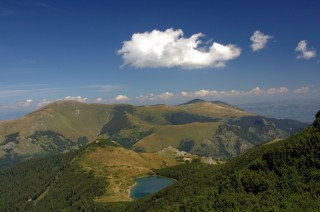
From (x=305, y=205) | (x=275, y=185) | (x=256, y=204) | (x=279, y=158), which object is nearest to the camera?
(x=305, y=205)

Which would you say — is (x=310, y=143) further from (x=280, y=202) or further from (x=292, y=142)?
(x=280, y=202)

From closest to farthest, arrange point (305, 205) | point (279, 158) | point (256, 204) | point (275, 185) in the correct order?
point (305, 205) → point (256, 204) → point (275, 185) → point (279, 158)

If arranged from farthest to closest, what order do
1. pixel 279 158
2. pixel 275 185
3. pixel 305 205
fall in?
pixel 279 158 → pixel 275 185 → pixel 305 205

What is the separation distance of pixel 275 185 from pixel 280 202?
20983mm

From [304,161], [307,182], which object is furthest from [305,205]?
[304,161]

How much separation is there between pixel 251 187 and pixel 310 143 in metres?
36.4

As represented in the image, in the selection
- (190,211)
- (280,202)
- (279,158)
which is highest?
(279,158)

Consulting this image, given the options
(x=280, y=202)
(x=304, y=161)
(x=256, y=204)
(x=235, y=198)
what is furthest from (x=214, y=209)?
(x=304, y=161)

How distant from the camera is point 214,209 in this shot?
6959 inches

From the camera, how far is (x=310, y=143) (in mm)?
183875

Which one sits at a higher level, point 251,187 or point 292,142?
point 292,142

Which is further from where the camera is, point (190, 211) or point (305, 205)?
point (190, 211)

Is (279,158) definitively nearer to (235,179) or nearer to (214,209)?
(235,179)

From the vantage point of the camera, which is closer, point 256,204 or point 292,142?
point 256,204
